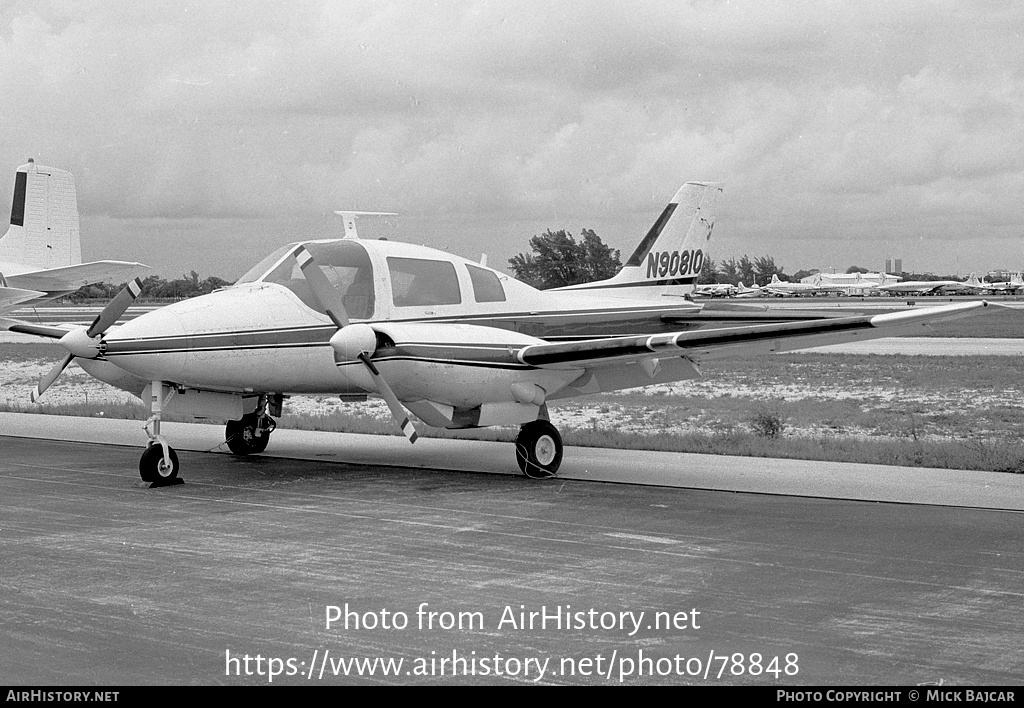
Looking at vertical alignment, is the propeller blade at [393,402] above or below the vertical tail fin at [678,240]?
below

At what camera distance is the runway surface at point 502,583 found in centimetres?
582

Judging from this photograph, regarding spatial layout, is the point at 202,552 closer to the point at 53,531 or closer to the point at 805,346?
the point at 53,531

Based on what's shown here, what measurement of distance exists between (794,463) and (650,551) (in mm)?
5680

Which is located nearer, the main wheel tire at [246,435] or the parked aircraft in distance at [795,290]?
the main wheel tire at [246,435]

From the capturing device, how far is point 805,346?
39.7 ft

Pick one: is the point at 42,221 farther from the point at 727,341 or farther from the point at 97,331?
the point at 727,341

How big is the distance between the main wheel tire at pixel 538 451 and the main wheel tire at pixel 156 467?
389 cm

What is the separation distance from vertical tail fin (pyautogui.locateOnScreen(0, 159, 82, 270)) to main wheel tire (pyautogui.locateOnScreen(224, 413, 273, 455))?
1684 cm

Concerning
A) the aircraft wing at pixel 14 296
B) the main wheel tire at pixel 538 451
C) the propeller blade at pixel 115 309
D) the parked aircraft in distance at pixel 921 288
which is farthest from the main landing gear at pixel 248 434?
the parked aircraft in distance at pixel 921 288

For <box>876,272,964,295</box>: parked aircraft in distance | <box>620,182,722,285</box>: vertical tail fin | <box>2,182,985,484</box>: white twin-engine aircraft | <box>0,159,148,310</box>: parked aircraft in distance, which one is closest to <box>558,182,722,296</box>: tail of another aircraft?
<box>620,182,722,285</box>: vertical tail fin

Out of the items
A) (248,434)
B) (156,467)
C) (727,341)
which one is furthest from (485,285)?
(156,467)

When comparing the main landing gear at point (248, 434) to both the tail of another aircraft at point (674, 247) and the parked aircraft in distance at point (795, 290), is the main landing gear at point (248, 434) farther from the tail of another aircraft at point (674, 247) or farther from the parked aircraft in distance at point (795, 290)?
the parked aircraft in distance at point (795, 290)

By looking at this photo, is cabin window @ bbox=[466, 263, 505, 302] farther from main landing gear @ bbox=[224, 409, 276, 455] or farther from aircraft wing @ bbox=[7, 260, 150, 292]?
aircraft wing @ bbox=[7, 260, 150, 292]
